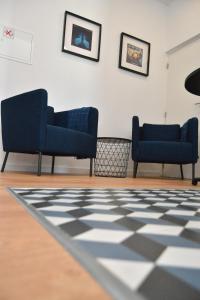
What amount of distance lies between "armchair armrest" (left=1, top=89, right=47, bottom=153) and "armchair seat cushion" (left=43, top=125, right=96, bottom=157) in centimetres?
8

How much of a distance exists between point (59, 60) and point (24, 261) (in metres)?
3.03

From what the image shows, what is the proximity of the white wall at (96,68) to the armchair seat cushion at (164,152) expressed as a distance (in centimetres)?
69

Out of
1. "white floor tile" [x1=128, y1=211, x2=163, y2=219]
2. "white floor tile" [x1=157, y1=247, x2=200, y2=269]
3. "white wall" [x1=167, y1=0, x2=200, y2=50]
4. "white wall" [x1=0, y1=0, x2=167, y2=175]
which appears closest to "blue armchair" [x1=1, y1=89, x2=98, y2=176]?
"white wall" [x1=0, y1=0, x2=167, y2=175]

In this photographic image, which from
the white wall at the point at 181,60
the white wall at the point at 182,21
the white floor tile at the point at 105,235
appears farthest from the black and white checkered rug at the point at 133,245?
→ the white wall at the point at 182,21

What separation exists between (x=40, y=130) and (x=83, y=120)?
593 millimetres

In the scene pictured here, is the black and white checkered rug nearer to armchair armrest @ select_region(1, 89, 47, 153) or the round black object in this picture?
the round black object

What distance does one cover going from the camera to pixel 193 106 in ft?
11.3

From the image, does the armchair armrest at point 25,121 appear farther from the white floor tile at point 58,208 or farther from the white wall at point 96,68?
the white floor tile at point 58,208

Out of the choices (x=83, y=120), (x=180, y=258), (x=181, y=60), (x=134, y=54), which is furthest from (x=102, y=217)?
(x=181, y=60)

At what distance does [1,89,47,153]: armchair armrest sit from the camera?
2.04 meters

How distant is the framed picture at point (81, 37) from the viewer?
3129 mm

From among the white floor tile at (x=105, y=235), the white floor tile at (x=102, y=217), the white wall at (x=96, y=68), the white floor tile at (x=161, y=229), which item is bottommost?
the white floor tile at (x=102, y=217)

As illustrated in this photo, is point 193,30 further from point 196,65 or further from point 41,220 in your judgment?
point 41,220

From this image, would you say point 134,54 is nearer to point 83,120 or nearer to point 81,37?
point 81,37
